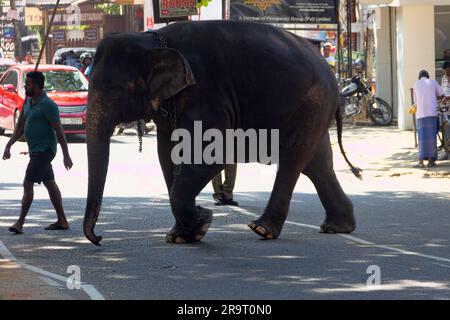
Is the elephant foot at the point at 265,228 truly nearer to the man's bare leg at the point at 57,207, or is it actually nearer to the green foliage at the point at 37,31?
the man's bare leg at the point at 57,207

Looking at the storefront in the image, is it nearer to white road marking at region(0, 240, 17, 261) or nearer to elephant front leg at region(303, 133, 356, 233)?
elephant front leg at region(303, 133, 356, 233)

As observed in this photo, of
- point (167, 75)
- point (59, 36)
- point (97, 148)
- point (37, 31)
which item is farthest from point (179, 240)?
point (37, 31)

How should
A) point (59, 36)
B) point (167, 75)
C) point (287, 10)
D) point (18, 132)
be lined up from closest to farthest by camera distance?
1. point (167, 75)
2. point (18, 132)
3. point (287, 10)
4. point (59, 36)

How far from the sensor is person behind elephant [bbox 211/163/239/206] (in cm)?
1512

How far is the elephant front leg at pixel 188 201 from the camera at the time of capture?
11734 millimetres

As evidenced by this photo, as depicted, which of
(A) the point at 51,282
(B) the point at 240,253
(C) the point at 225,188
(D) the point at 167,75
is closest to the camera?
(A) the point at 51,282

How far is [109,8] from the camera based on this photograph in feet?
190

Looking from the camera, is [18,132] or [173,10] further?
[173,10]

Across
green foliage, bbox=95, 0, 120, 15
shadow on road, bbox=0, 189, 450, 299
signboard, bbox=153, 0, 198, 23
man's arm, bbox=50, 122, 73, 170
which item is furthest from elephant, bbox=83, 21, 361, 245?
green foliage, bbox=95, 0, 120, 15

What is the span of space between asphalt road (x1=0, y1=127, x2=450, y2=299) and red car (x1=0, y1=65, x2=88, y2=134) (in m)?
7.40

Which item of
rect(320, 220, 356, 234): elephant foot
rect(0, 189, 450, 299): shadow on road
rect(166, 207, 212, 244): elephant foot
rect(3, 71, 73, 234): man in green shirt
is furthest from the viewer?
rect(3, 71, 73, 234): man in green shirt

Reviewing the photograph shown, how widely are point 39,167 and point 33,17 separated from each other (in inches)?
2045

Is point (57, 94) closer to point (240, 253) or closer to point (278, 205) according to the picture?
point (278, 205)

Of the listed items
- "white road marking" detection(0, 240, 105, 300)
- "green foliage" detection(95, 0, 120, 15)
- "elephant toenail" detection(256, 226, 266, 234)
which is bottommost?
"white road marking" detection(0, 240, 105, 300)
